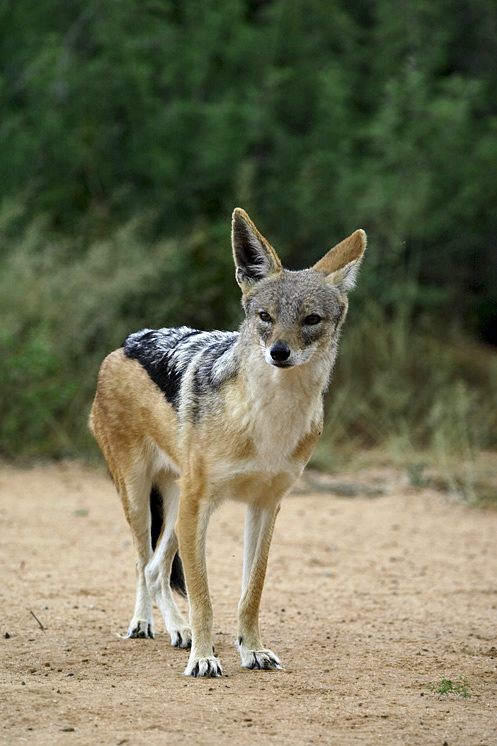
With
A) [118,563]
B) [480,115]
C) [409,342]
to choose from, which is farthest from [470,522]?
[480,115]

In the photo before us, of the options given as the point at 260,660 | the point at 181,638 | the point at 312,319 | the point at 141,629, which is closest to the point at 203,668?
the point at 260,660

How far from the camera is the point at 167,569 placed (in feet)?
16.7

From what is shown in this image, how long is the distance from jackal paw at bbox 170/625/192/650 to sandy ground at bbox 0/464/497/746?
60 millimetres

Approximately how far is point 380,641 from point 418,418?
8279mm

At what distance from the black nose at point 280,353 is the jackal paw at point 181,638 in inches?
64.4

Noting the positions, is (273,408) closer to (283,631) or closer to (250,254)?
(250,254)

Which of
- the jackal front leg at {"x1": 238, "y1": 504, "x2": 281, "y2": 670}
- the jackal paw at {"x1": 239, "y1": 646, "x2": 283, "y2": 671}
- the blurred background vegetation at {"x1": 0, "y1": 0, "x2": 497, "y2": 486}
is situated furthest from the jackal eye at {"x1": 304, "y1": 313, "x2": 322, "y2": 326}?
the blurred background vegetation at {"x1": 0, "y1": 0, "x2": 497, "y2": 486}

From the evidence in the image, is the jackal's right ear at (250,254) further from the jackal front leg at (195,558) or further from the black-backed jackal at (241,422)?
the jackal front leg at (195,558)

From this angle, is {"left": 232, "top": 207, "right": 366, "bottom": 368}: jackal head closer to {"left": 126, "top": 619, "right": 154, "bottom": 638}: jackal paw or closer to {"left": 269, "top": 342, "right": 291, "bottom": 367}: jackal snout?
{"left": 269, "top": 342, "right": 291, "bottom": 367}: jackal snout

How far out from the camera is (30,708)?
3535 millimetres

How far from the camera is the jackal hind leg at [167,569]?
4.86 meters

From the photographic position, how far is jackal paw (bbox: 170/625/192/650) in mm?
4824

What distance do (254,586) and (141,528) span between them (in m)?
0.81

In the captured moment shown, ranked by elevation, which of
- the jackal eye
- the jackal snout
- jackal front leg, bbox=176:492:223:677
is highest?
the jackal eye
